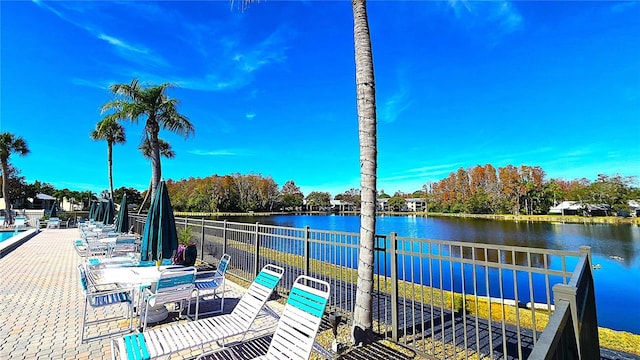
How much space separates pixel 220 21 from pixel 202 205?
59820 millimetres

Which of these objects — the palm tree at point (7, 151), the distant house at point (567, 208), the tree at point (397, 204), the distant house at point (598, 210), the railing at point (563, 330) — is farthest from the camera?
the tree at point (397, 204)

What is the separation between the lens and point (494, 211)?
212 feet

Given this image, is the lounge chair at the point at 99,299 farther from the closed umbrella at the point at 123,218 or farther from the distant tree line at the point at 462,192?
the distant tree line at the point at 462,192

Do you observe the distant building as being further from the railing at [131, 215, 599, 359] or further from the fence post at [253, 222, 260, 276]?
the fence post at [253, 222, 260, 276]

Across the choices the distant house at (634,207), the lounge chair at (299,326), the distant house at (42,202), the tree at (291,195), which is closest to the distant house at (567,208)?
the distant house at (634,207)

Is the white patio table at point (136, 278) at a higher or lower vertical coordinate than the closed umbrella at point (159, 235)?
lower

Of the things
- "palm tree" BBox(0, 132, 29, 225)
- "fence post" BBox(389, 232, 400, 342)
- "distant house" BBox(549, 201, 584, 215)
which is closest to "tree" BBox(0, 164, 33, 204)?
"palm tree" BBox(0, 132, 29, 225)

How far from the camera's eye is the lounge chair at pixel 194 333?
2.87m

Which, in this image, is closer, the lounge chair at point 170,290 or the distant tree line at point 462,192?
the lounge chair at point 170,290

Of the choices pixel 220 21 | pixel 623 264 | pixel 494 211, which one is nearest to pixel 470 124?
pixel 494 211

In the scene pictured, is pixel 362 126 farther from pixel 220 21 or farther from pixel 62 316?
pixel 220 21

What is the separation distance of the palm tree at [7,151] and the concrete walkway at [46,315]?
23003mm

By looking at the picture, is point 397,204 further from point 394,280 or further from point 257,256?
point 394,280

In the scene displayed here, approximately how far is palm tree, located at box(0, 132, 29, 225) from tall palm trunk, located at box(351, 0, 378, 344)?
3318cm
